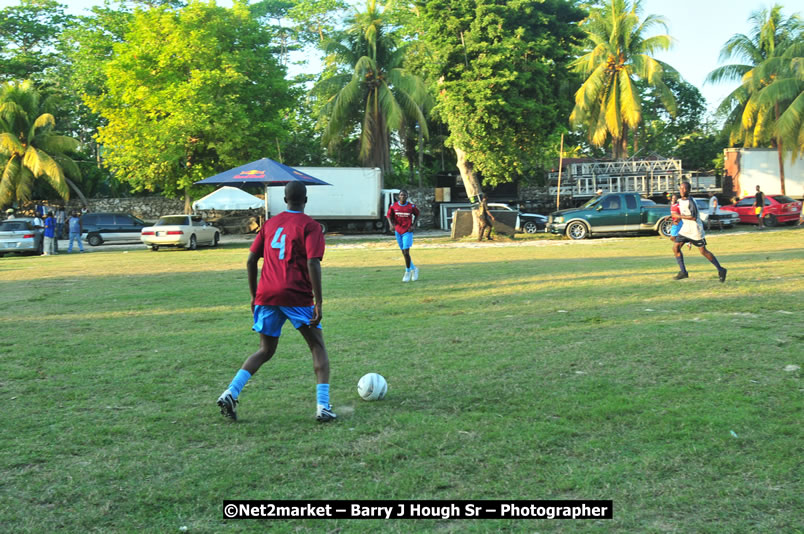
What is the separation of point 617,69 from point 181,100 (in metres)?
23.8

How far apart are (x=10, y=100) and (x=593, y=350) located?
40851 mm

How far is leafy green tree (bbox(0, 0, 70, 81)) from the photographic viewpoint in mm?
43594

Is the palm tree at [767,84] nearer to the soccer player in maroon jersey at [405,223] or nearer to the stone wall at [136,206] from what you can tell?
the soccer player in maroon jersey at [405,223]

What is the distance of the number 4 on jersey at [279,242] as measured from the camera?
5.02 metres

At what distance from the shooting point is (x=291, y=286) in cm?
501

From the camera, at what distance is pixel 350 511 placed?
3521 millimetres

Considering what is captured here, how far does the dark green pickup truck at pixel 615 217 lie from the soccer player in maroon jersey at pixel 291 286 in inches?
952

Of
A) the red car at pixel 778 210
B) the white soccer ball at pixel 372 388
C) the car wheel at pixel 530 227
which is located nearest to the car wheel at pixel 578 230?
the car wheel at pixel 530 227

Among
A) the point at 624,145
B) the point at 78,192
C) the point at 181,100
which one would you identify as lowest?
the point at 78,192

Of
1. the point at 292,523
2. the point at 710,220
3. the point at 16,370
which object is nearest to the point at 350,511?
the point at 292,523

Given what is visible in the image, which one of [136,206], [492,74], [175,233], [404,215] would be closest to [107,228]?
[175,233]

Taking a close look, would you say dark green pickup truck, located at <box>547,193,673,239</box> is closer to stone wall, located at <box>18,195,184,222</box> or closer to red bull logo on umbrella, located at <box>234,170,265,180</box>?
red bull logo on umbrella, located at <box>234,170,265,180</box>

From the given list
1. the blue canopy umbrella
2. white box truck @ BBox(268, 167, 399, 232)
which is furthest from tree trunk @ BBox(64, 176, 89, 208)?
the blue canopy umbrella

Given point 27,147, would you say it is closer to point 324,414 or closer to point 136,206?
point 136,206
